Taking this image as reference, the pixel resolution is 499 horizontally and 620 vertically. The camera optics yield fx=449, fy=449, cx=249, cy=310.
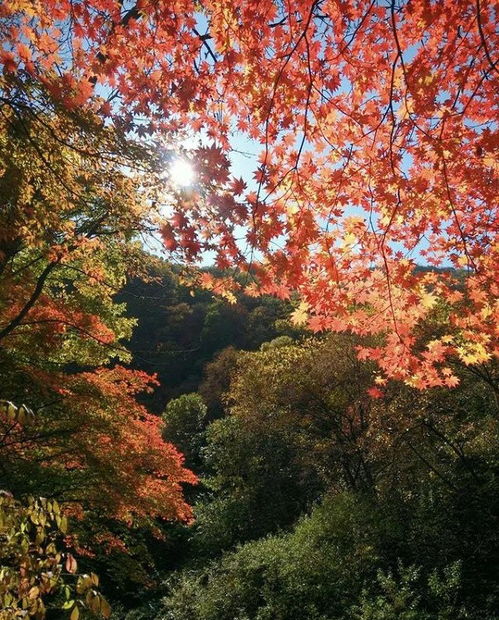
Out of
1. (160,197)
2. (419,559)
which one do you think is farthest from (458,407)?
(160,197)

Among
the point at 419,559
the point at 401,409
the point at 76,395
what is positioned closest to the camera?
the point at 76,395

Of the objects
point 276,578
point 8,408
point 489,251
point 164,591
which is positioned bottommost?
point 164,591

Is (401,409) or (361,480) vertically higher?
(401,409)

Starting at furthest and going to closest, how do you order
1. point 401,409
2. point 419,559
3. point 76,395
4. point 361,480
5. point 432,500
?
point 361,480 < point 401,409 < point 432,500 < point 419,559 < point 76,395

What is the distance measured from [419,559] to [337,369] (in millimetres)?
5566

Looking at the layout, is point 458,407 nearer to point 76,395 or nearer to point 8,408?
point 76,395

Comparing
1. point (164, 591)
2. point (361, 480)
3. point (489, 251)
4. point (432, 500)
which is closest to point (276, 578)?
point (432, 500)

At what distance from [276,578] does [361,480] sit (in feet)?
14.1

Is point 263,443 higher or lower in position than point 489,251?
lower

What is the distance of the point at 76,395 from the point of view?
750cm

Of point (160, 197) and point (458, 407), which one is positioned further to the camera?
point (458, 407)

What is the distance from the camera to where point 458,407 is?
35.8ft

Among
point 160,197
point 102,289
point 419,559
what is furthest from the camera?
point 102,289

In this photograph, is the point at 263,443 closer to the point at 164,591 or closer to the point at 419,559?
the point at 164,591
